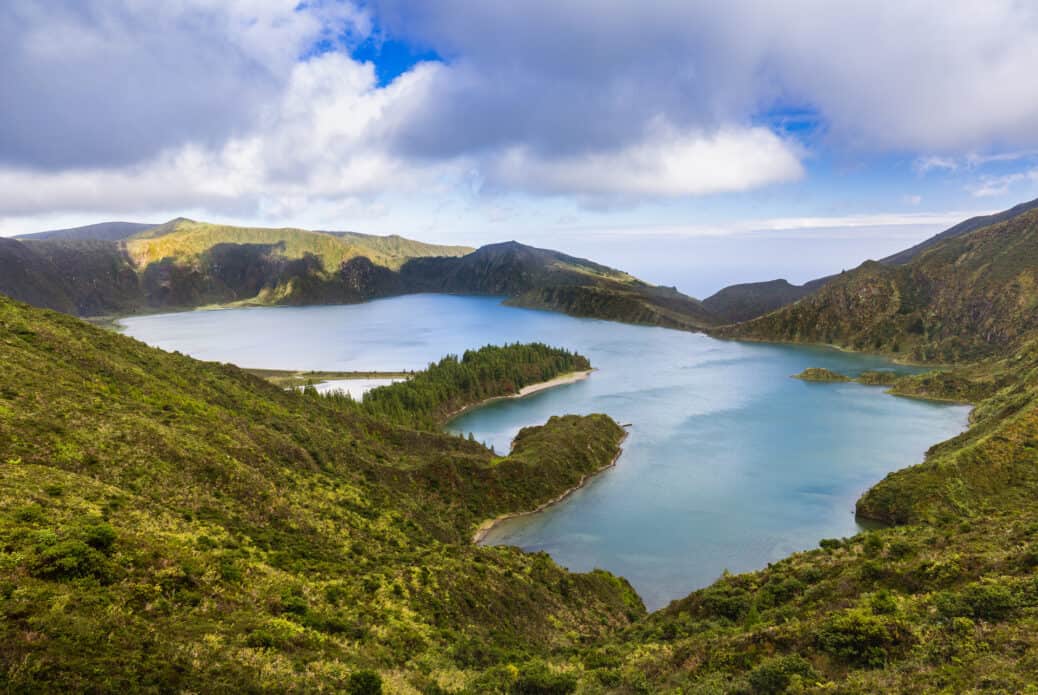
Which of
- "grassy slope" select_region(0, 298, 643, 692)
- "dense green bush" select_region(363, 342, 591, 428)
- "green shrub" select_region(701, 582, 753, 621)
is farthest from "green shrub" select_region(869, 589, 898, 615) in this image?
"dense green bush" select_region(363, 342, 591, 428)

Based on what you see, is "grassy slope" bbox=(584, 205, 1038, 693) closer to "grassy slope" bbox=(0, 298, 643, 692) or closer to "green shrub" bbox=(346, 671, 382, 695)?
"grassy slope" bbox=(0, 298, 643, 692)

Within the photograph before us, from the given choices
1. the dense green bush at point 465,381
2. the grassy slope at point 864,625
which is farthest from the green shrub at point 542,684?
the dense green bush at point 465,381

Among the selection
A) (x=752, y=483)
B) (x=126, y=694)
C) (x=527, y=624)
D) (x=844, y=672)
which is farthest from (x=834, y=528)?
(x=126, y=694)

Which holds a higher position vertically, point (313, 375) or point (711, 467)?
point (313, 375)

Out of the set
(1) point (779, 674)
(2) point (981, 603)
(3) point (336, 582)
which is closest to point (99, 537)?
(3) point (336, 582)

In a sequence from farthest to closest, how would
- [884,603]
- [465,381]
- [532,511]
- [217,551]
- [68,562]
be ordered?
[465,381]
[532,511]
[217,551]
[884,603]
[68,562]

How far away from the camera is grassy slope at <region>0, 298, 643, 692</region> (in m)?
16.4

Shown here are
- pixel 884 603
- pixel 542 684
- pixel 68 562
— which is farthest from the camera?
pixel 542 684

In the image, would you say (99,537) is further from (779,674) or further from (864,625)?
(864,625)

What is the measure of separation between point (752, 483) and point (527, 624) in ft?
185

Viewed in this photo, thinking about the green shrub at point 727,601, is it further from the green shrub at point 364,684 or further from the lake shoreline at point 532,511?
the lake shoreline at point 532,511

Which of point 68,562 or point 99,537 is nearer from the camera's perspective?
point 68,562

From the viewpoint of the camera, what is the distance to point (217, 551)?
86.8ft

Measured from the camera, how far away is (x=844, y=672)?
20.7 m
